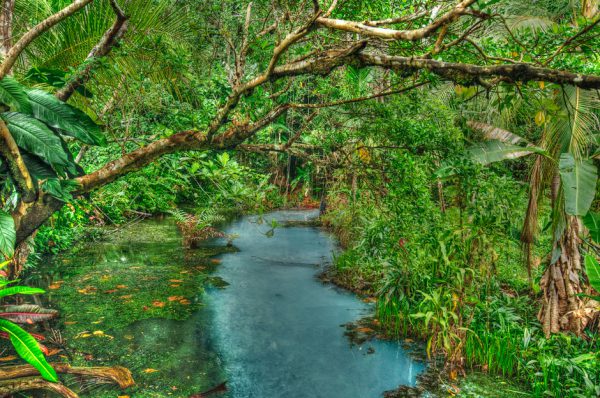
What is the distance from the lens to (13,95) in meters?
2.15

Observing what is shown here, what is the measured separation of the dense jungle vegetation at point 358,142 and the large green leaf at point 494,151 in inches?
0.5

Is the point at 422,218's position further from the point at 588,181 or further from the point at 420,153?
the point at 588,181

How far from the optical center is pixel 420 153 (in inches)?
126

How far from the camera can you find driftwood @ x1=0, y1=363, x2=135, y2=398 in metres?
2.52

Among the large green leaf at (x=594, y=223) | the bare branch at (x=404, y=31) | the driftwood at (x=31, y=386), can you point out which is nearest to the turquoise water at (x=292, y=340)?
the driftwood at (x=31, y=386)

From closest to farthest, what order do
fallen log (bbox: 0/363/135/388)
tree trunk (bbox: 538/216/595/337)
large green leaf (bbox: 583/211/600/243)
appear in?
1. large green leaf (bbox: 583/211/600/243)
2. fallen log (bbox: 0/363/135/388)
3. tree trunk (bbox: 538/216/595/337)

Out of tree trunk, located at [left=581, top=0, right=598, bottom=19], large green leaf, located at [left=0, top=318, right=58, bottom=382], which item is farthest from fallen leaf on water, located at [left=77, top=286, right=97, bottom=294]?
tree trunk, located at [left=581, top=0, right=598, bottom=19]

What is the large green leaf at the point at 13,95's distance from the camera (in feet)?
6.97

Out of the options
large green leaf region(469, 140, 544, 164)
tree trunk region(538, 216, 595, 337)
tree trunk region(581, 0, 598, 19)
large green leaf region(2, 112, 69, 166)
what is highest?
tree trunk region(581, 0, 598, 19)

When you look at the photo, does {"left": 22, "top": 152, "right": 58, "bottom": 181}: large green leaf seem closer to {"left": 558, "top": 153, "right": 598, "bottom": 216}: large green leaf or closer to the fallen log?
the fallen log

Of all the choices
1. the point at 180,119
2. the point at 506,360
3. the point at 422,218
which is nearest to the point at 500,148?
the point at 422,218

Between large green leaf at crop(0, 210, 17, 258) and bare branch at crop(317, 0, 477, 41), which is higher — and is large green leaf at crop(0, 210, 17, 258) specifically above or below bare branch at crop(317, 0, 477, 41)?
below

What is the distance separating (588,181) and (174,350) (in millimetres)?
3415

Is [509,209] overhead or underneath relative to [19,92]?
underneath
